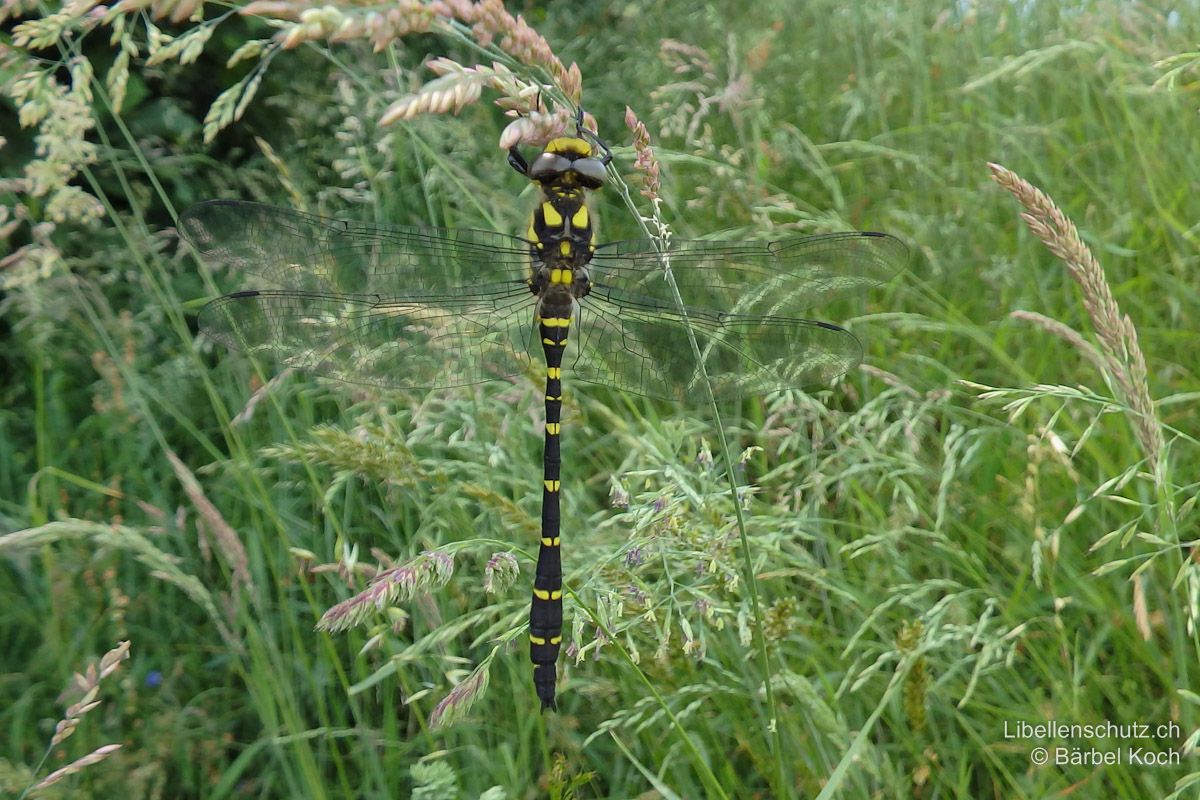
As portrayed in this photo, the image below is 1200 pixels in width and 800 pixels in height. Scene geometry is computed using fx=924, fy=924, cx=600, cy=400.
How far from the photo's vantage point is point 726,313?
1.78 metres

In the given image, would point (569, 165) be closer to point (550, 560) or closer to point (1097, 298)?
point (550, 560)

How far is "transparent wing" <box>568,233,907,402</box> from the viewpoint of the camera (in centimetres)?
175

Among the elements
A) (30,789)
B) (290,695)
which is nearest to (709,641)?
(290,695)

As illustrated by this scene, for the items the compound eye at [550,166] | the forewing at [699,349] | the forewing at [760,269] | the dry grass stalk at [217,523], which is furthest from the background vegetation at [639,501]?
the compound eye at [550,166]

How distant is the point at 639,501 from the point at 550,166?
0.62m

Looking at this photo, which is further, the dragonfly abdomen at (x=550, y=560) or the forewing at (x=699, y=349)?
the forewing at (x=699, y=349)

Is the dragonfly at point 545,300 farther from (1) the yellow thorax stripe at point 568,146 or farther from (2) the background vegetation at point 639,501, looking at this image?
(2) the background vegetation at point 639,501

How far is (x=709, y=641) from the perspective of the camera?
1.81 meters

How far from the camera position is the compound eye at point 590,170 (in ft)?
5.43

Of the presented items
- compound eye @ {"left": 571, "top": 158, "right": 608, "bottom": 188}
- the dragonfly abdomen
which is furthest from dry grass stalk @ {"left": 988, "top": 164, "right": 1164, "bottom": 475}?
the dragonfly abdomen

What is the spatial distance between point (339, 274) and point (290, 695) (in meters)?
0.82

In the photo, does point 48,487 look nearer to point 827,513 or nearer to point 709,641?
point 709,641

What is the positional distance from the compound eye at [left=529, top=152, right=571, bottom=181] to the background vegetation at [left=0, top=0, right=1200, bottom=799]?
0.36m

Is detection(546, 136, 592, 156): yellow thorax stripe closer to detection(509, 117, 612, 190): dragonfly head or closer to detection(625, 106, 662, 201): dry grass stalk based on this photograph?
detection(509, 117, 612, 190): dragonfly head
